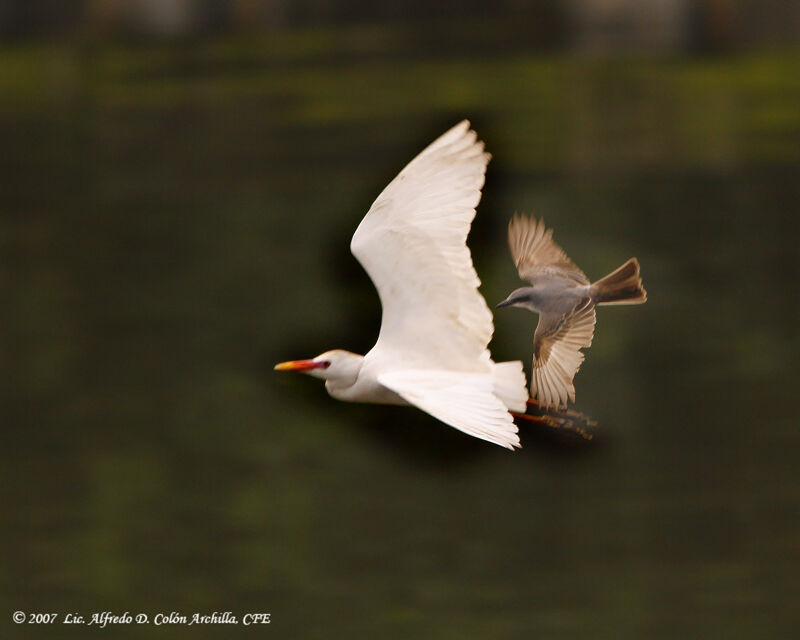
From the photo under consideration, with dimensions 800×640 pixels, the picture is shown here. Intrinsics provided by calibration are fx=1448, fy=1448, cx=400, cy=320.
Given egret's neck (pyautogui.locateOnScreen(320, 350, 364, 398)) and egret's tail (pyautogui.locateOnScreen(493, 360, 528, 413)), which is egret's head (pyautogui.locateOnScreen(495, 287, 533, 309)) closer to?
egret's tail (pyautogui.locateOnScreen(493, 360, 528, 413))

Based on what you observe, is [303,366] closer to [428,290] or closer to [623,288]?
[428,290]

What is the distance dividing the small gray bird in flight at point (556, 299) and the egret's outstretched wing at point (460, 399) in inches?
5.7

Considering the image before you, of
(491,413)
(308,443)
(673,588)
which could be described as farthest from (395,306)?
(308,443)

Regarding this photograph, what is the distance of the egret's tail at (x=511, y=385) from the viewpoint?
198cm

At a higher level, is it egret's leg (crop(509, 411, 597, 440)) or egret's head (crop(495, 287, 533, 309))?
egret's head (crop(495, 287, 533, 309))

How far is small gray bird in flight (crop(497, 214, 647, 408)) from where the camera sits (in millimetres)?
2086

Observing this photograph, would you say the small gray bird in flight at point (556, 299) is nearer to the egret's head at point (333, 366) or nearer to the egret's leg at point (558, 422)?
the egret's leg at point (558, 422)

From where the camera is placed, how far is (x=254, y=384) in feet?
22.4

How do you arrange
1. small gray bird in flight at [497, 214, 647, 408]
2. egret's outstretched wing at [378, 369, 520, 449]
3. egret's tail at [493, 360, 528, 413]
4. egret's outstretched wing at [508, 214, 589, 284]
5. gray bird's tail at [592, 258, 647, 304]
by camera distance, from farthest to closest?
egret's outstretched wing at [508, 214, 589, 284]
gray bird's tail at [592, 258, 647, 304]
small gray bird in flight at [497, 214, 647, 408]
egret's tail at [493, 360, 528, 413]
egret's outstretched wing at [378, 369, 520, 449]

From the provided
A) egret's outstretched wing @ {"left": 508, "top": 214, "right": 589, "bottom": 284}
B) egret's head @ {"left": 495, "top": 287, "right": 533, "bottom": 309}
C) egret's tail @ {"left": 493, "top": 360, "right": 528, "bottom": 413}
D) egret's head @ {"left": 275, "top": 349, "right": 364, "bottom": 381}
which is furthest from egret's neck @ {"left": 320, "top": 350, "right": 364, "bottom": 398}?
egret's outstretched wing @ {"left": 508, "top": 214, "right": 589, "bottom": 284}

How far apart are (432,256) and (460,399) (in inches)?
14.3

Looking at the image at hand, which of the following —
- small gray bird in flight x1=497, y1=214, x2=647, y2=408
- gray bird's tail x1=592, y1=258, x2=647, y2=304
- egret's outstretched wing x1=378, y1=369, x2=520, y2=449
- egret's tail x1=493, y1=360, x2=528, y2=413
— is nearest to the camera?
egret's outstretched wing x1=378, y1=369, x2=520, y2=449

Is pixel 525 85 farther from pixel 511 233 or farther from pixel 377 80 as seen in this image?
pixel 511 233

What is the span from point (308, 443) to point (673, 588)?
1806 millimetres
